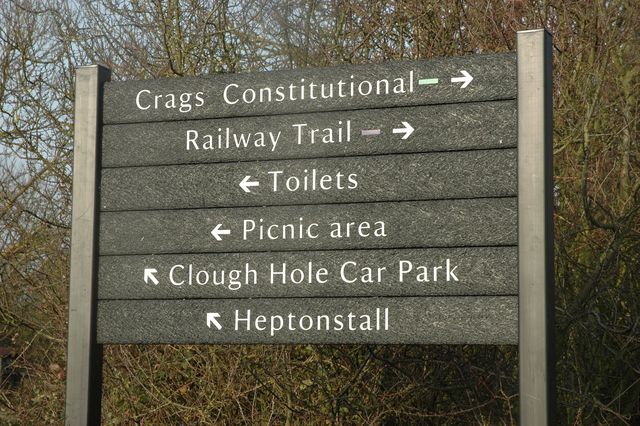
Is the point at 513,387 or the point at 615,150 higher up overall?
the point at 615,150

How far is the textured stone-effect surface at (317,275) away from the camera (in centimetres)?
377

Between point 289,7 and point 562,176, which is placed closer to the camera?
point 562,176

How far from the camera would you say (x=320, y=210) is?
4.02 meters

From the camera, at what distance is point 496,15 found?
7.27 m

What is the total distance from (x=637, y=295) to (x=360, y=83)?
4.00m

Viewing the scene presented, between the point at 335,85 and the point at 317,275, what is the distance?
0.78m

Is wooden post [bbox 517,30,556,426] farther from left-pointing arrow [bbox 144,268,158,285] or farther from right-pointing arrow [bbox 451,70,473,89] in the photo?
left-pointing arrow [bbox 144,268,158,285]

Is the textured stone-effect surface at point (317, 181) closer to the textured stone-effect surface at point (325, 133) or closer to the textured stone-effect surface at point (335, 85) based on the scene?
the textured stone-effect surface at point (325, 133)

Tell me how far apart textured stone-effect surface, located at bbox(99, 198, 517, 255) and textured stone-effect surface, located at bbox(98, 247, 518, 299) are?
0.03 meters

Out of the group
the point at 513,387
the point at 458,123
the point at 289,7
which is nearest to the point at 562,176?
the point at 513,387

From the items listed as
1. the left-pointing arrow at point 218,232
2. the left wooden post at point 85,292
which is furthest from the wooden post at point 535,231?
the left wooden post at point 85,292

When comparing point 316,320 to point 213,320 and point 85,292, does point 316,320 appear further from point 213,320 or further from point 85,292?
point 85,292

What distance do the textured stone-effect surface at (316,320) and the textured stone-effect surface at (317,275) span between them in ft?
0.12

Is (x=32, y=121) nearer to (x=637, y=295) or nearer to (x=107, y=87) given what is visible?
(x=107, y=87)
